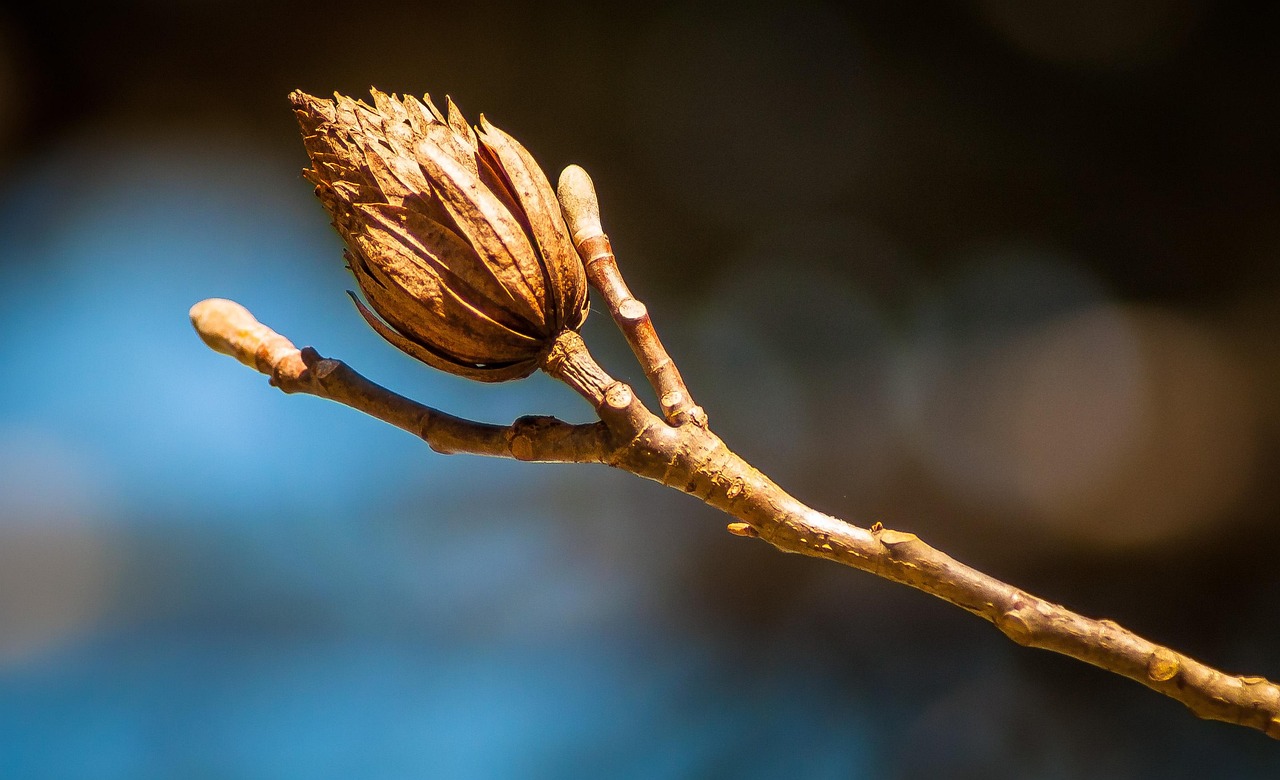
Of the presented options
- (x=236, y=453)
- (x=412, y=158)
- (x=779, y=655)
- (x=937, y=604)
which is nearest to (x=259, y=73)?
(x=236, y=453)

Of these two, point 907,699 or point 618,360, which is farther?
point 618,360

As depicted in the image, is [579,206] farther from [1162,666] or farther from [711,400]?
[1162,666]

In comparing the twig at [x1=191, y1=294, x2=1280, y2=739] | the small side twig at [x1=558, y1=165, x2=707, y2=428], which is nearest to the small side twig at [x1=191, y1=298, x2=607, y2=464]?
the twig at [x1=191, y1=294, x2=1280, y2=739]

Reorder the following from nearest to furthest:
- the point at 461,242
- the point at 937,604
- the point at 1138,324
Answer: the point at 461,242, the point at 1138,324, the point at 937,604

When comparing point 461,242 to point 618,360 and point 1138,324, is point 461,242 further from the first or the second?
point 1138,324

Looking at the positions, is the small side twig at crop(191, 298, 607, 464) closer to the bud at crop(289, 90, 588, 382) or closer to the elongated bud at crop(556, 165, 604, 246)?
the bud at crop(289, 90, 588, 382)

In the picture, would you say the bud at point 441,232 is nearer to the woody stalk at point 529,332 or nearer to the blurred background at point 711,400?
the woody stalk at point 529,332

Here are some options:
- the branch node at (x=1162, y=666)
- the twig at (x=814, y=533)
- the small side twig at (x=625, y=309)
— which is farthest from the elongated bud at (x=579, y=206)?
the branch node at (x=1162, y=666)

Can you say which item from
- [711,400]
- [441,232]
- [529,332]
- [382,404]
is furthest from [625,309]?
[711,400]
